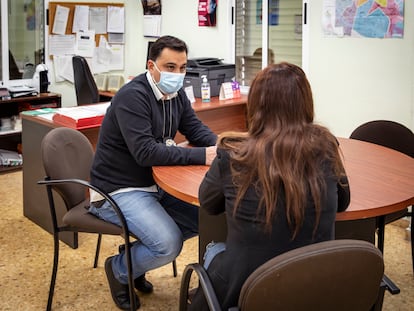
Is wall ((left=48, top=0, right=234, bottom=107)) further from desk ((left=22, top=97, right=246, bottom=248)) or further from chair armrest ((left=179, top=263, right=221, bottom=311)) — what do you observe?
chair armrest ((left=179, top=263, right=221, bottom=311))

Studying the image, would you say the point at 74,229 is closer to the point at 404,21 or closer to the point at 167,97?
the point at 167,97

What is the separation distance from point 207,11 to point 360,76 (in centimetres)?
164

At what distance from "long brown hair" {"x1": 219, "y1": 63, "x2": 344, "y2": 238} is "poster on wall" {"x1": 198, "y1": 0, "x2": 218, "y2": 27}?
3439 mm

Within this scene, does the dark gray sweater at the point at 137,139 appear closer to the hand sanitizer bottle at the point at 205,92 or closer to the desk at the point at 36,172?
the desk at the point at 36,172

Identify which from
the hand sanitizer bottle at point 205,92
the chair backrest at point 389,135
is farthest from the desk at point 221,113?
the chair backrest at point 389,135

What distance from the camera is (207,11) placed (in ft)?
16.0

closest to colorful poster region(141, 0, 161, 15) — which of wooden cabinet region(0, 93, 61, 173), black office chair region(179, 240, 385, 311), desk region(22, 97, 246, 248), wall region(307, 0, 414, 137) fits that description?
wooden cabinet region(0, 93, 61, 173)

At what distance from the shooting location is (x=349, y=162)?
2305 millimetres

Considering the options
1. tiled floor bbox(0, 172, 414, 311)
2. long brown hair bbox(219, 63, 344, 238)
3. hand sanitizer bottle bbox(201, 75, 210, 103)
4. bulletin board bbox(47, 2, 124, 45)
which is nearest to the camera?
long brown hair bbox(219, 63, 344, 238)

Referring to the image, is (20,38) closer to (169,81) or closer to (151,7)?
(151,7)

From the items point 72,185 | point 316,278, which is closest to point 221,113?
point 72,185

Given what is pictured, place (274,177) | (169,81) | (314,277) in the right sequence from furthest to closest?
(169,81)
(274,177)
(314,277)

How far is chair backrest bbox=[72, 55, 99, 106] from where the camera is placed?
4805 millimetres

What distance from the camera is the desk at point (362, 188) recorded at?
5.89 feet
